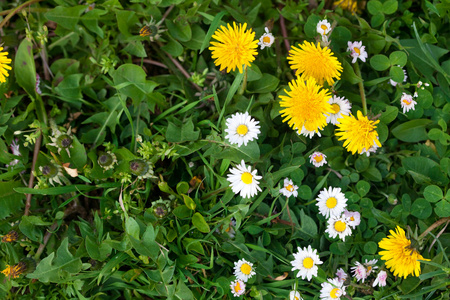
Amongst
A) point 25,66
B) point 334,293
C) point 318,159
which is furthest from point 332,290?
point 25,66

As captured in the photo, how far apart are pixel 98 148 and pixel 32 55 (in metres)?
0.60

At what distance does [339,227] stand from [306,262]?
0.78ft

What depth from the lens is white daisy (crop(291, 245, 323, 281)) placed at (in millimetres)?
1846

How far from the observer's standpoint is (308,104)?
1696mm

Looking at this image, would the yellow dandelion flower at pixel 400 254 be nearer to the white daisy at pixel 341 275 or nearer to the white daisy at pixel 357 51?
the white daisy at pixel 341 275

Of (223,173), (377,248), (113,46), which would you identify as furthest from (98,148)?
(377,248)

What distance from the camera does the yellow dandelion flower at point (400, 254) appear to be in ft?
5.86

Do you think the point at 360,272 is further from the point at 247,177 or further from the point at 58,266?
the point at 58,266

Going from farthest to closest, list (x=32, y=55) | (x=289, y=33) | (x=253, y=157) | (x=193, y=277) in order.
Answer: (x=289, y=33)
(x=32, y=55)
(x=193, y=277)
(x=253, y=157)

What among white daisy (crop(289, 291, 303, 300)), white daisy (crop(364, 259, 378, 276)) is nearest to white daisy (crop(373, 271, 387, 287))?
white daisy (crop(364, 259, 378, 276))

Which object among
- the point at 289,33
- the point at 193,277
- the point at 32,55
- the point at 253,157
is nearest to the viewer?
the point at 253,157

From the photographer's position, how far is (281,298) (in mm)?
1967

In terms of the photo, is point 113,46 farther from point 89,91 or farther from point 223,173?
point 223,173

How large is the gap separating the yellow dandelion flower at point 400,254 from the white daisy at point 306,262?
1.02 ft
